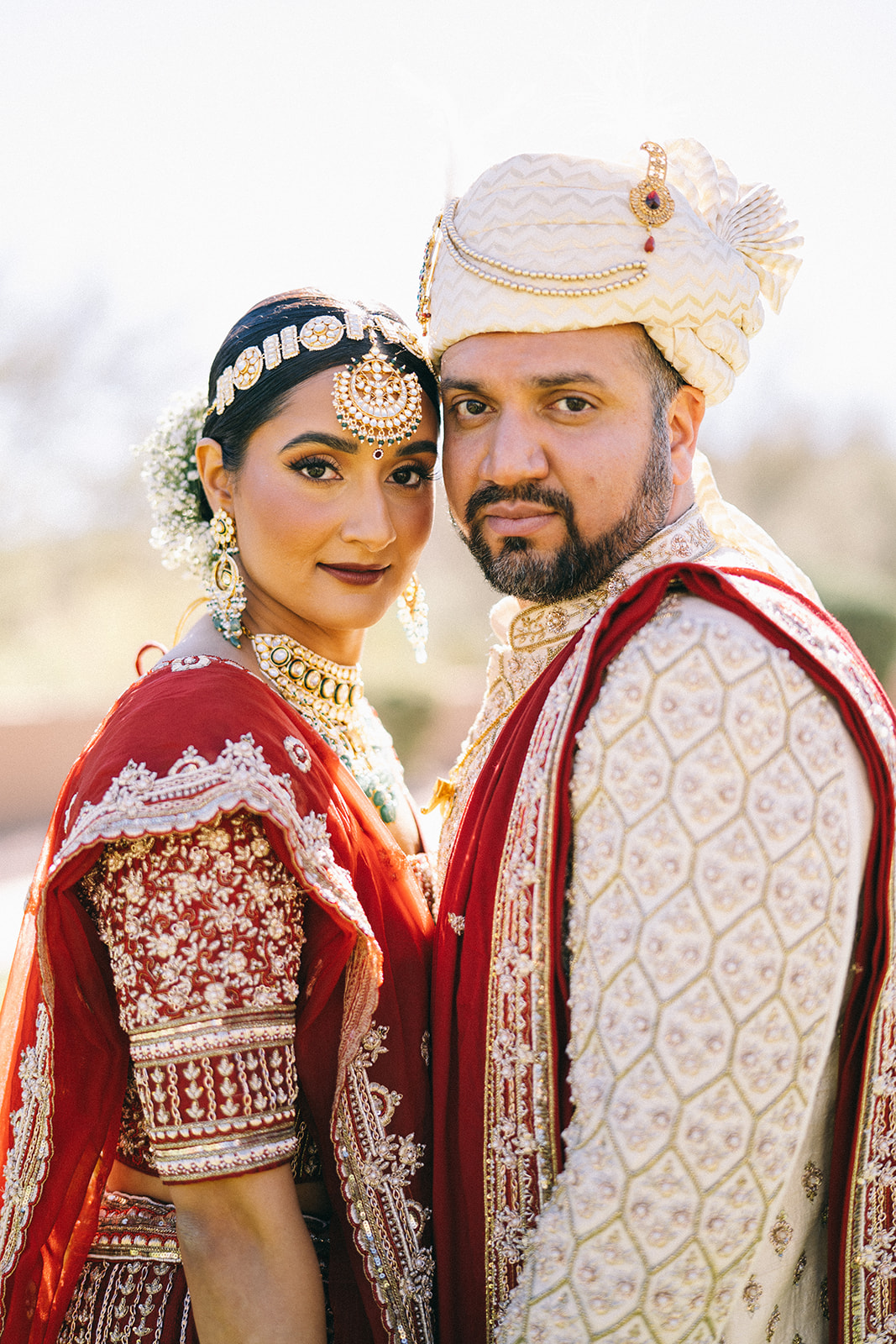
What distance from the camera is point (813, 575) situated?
12164 mm

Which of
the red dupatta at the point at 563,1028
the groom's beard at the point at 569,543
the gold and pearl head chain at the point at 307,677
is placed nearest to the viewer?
the red dupatta at the point at 563,1028

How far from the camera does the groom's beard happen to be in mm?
2221

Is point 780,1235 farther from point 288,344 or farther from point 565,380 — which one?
point 288,344

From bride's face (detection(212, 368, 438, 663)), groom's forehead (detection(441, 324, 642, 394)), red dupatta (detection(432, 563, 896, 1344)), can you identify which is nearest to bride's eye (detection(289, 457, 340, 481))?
bride's face (detection(212, 368, 438, 663))

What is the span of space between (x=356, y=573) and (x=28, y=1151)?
124 cm

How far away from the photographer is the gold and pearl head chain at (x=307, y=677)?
2.35m

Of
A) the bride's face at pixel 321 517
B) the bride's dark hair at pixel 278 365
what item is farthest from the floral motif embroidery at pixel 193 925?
the bride's dark hair at pixel 278 365

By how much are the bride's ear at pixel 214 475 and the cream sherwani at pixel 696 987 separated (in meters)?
1.16

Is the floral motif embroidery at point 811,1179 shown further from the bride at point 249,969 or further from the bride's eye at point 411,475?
the bride's eye at point 411,475

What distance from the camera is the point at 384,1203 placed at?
6.23 ft

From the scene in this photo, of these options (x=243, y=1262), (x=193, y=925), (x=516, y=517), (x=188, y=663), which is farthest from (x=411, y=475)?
(x=243, y=1262)

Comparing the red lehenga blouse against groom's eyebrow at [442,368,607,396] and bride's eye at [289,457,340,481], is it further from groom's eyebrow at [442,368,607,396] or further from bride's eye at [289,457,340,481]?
groom's eyebrow at [442,368,607,396]

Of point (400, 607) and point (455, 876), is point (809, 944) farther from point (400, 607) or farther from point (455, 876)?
point (400, 607)

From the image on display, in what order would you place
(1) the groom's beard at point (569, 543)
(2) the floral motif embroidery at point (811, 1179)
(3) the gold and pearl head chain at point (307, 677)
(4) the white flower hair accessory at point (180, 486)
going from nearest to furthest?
(2) the floral motif embroidery at point (811, 1179) < (1) the groom's beard at point (569, 543) < (3) the gold and pearl head chain at point (307, 677) < (4) the white flower hair accessory at point (180, 486)
